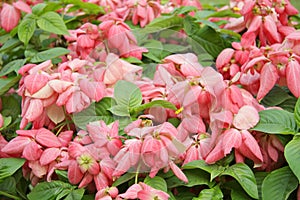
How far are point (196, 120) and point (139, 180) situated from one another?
5.4 inches

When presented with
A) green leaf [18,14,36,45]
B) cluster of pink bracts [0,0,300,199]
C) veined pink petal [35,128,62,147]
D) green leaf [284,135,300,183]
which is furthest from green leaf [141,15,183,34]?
green leaf [284,135,300,183]

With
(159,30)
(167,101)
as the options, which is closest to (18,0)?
(159,30)

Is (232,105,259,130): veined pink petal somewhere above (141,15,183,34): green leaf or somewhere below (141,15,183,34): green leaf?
above

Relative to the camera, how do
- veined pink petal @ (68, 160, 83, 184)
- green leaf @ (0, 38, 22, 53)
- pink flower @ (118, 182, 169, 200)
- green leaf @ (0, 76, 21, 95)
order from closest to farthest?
1. pink flower @ (118, 182, 169, 200)
2. veined pink petal @ (68, 160, 83, 184)
3. green leaf @ (0, 76, 21, 95)
4. green leaf @ (0, 38, 22, 53)

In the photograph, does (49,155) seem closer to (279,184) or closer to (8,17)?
(279,184)

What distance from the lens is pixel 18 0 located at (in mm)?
1409

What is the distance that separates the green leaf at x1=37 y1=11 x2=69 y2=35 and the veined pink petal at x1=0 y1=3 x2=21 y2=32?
0.09 m

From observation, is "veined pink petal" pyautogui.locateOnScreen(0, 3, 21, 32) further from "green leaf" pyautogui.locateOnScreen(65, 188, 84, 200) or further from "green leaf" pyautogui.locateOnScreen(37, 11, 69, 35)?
"green leaf" pyautogui.locateOnScreen(65, 188, 84, 200)

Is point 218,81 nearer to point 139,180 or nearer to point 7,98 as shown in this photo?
point 139,180

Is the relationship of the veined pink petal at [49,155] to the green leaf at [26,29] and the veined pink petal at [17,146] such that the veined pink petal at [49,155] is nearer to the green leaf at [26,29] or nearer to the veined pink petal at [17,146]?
the veined pink petal at [17,146]

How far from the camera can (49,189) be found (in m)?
0.93

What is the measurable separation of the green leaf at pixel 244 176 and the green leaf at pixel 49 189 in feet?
0.86

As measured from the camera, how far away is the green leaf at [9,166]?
968 millimetres

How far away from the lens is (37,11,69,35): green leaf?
1235mm
